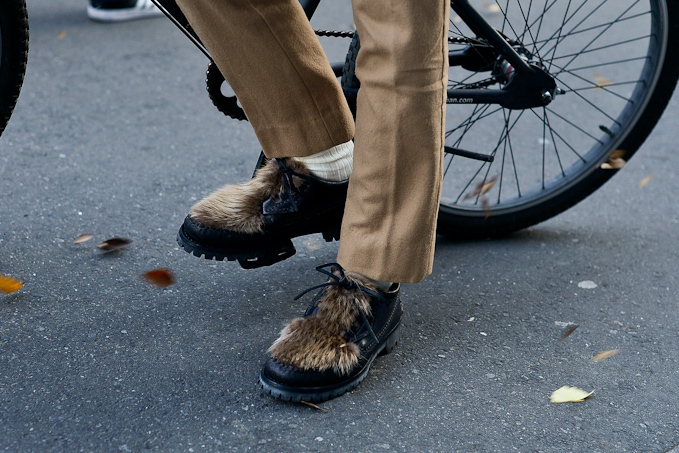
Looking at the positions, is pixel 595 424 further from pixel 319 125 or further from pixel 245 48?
pixel 245 48

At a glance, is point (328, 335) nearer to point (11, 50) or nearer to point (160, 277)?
point (160, 277)

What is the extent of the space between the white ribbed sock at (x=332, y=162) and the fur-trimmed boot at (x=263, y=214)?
1cm

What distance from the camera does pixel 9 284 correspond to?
6.15 feet

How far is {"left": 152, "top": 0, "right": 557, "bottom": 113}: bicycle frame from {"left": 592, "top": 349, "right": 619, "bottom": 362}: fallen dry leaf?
2.32 feet

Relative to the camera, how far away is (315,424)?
1.47 m

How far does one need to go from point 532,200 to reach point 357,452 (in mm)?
1164

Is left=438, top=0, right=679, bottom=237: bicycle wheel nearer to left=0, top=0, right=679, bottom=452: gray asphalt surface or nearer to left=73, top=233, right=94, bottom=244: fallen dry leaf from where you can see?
left=0, top=0, right=679, bottom=452: gray asphalt surface

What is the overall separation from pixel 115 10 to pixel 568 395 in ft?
11.5

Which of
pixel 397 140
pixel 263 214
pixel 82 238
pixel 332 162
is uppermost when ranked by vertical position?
pixel 397 140

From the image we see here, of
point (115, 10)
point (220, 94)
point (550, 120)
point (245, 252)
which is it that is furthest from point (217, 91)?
point (115, 10)

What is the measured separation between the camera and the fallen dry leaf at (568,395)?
5.24 ft

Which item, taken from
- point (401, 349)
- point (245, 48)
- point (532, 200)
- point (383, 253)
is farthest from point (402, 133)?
point (532, 200)

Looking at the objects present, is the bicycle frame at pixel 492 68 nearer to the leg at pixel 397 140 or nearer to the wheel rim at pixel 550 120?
the wheel rim at pixel 550 120

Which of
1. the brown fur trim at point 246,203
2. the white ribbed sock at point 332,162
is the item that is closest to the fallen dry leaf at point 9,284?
the brown fur trim at point 246,203
